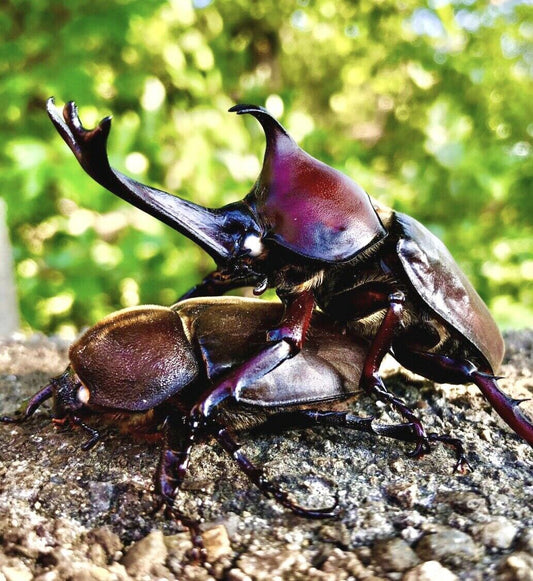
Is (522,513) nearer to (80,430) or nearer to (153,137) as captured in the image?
(80,430)

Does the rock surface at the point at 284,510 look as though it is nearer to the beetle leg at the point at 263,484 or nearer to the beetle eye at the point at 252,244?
the beetle leg at the point at 263,484

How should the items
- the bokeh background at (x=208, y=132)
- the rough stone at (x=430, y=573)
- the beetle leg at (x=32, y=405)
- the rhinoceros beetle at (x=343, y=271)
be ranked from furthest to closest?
the bokeh background at (x=208, y=132), the beetle leg at (x=32, y=405), the rhinoceros beetle at (x=343, y=271), the rough stone at (x=430, y=573)

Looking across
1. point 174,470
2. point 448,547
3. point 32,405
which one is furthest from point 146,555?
point 32,405

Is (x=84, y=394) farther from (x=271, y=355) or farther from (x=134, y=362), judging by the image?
(x=271, y=355)

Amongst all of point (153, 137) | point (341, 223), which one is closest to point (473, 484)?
point (341, 223)

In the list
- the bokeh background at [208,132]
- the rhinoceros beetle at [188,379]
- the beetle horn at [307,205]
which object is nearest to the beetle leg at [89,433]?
the rhinoceros beetle at [188,379]

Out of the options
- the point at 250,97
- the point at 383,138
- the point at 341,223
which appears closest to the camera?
the point at 341,223
